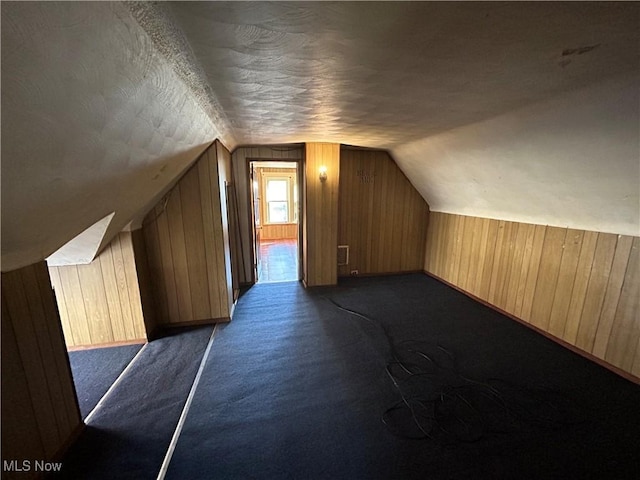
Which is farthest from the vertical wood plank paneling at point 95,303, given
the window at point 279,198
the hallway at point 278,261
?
the window at point 279,198

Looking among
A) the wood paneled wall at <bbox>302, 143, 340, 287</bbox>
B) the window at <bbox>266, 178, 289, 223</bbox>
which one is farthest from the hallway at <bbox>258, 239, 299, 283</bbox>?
the window at <bbox>266, 178, 289, 223</bbox>

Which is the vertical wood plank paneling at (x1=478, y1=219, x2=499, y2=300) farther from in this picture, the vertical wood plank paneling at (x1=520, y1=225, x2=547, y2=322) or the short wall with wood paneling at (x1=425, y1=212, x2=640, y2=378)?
the vertical wood plank paneling at (x1=520, y1=225, x2=547, y2=322)

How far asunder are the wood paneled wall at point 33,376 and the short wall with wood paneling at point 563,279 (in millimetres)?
4093

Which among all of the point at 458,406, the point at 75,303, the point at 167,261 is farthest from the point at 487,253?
the point at 75,303

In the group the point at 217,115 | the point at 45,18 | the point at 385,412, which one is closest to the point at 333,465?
the point at 385,412

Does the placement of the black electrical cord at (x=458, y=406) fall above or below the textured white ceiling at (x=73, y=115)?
below

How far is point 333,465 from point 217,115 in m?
2.62

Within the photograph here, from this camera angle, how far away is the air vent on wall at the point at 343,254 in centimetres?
451

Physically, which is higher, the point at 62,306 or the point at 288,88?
the point at 288,88

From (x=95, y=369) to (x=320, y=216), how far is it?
120 inches

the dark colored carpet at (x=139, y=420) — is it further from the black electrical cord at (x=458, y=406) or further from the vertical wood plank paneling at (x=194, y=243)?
the black electrical cord at (x=458, y=406)

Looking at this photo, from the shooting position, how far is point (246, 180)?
4.16m

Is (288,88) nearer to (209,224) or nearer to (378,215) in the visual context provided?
(209,224)

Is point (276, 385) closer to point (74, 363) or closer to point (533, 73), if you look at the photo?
point (74, 363)
